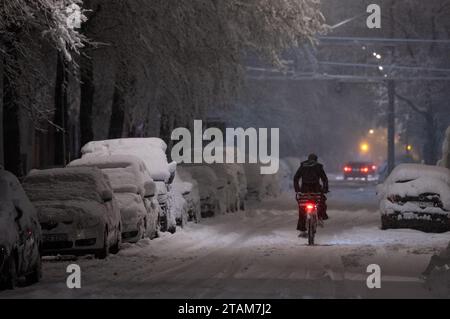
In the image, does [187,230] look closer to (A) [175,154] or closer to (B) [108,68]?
(B) [108,68]

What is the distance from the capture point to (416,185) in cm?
2559

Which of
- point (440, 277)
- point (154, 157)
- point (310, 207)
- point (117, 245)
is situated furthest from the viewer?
point (154, 157)

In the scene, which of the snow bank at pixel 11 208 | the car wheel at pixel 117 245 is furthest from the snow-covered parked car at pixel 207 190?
the snow bank at pixel 11 208

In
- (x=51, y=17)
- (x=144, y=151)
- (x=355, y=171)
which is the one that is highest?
(x=51, y=17)

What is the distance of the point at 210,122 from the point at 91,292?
129 ft

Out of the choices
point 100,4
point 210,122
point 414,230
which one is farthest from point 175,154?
point 414,230

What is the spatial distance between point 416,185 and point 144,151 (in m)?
7.50

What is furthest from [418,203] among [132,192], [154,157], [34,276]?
[34,276]

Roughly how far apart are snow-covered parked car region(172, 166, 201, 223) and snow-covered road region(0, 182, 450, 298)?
0.63m

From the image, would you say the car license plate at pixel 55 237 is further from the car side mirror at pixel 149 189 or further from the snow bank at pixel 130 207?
the car side mirror at pixel 149 189

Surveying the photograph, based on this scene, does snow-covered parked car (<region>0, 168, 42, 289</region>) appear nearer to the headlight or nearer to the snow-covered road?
the snow-covered road

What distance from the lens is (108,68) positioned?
31.2 m

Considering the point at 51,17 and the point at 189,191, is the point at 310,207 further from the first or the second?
the point at 189,191

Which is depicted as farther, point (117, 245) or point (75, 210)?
point (117, 245)
